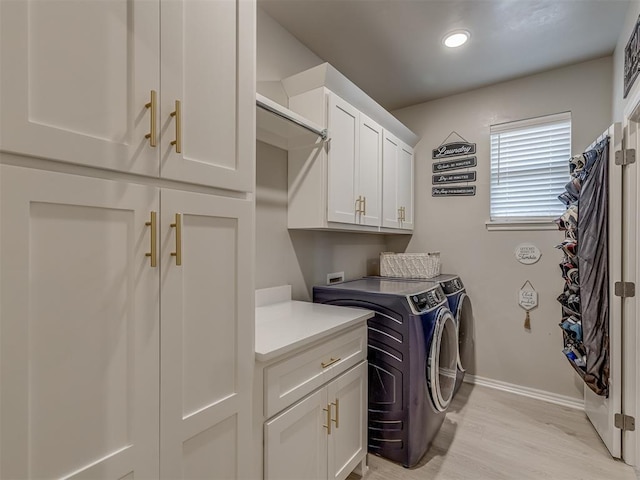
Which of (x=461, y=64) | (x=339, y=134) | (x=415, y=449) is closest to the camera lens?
(x=415, y=449)

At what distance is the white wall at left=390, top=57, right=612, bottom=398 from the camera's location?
8.66ft

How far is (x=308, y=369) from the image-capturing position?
1.41 metres

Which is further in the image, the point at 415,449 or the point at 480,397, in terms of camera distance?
the point at 480,397

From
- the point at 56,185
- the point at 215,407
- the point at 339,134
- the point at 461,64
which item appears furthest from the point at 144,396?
the point at 461,64

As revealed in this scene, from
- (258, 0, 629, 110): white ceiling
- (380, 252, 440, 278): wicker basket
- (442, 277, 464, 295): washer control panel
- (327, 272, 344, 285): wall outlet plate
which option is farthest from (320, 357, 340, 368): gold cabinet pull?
(258, 0, 629, 110): white ceiling

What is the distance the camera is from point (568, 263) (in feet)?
7.47

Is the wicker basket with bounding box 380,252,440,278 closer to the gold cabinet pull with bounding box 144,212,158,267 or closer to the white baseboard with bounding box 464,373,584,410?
the white baseboard with bounding box 464,373,584,410

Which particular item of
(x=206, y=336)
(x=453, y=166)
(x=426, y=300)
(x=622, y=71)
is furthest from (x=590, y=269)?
(x=206, y=336)

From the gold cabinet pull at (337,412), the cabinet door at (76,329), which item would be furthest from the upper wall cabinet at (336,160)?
the cabinet door at (76,329)

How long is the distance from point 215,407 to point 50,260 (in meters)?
0.61

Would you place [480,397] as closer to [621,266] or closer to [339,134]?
[621,266]

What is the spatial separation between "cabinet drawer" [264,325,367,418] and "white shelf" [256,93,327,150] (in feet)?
3.70

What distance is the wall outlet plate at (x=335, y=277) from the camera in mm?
2602

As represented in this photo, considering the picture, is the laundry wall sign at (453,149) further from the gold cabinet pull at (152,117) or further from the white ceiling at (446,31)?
the gold cabinet pull at (152,117)
